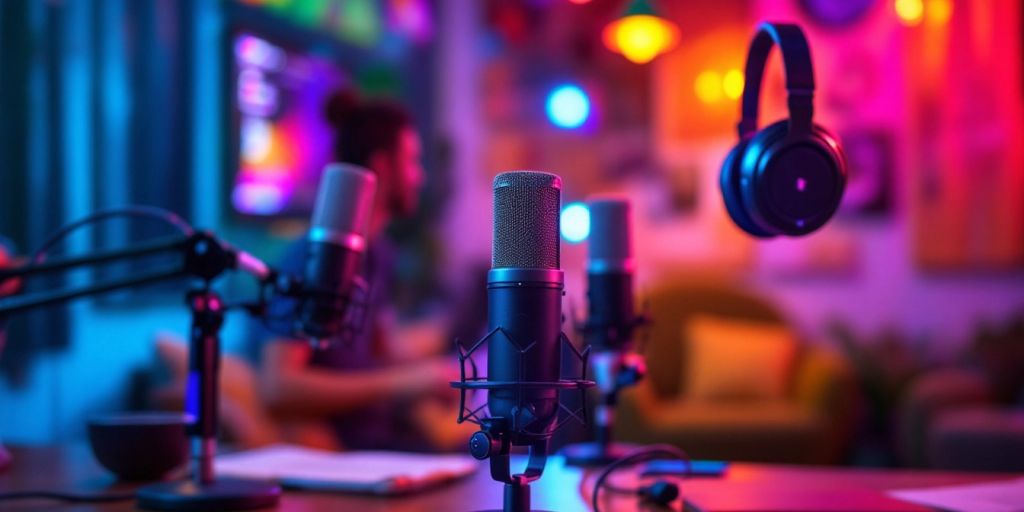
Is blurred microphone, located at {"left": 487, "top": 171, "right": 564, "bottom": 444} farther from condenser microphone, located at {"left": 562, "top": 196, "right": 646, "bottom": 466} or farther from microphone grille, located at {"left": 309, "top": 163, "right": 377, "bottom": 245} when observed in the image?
condenser microphone, located at {"left": 562, "top": 196, "right": 646, "bottom": 466}

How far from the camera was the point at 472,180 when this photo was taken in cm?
592

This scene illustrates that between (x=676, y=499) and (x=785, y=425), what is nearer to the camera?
(x=676, y=499)

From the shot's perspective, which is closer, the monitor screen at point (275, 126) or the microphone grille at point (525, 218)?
the microphone grille at point (525, 218)

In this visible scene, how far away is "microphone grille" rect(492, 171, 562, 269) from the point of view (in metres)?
0.89

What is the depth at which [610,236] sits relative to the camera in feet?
4.91

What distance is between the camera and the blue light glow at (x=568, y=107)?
555 centimetres

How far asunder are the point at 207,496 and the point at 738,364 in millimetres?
3340

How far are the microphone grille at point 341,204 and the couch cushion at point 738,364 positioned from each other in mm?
3205

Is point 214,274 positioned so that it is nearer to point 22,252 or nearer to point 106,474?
point 106,474

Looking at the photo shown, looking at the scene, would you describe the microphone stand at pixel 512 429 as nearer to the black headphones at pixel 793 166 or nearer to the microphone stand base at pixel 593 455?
the black headphones at pixel 793 166

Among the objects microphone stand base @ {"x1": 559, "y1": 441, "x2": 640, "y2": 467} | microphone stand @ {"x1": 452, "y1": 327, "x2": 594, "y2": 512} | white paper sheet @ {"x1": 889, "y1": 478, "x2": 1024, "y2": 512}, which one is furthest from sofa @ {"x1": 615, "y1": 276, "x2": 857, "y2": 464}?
microphone stand @ {"x1": 452, "y1": 327, "x2": 594, "y2": 512}

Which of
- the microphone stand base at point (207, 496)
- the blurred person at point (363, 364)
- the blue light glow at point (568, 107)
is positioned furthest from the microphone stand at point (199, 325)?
the blue light glow at point (568, 107)

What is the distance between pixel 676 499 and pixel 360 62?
4185mm

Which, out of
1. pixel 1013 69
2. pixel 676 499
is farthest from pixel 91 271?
pixel 1013 69
